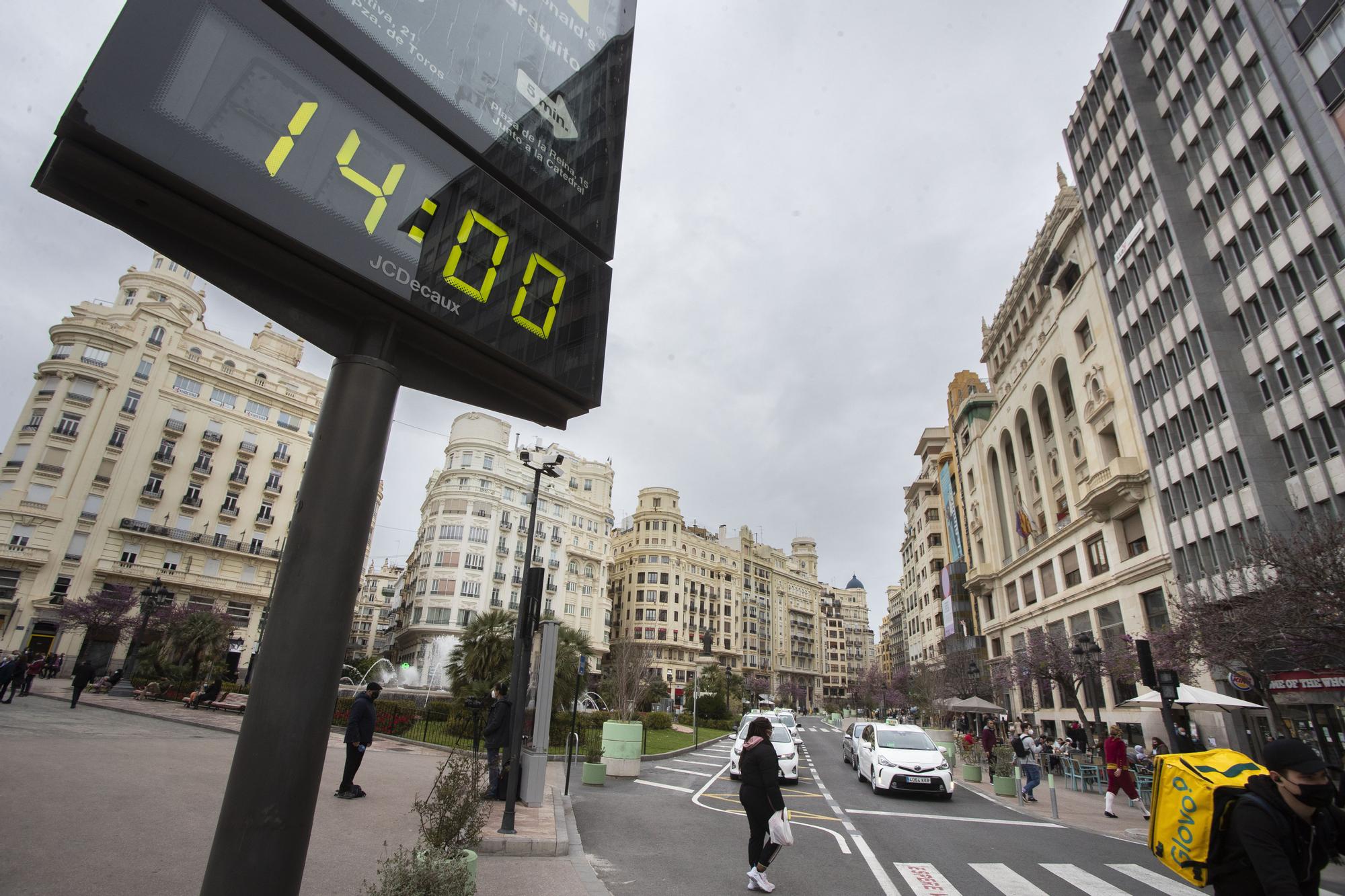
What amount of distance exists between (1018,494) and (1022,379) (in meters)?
9.15

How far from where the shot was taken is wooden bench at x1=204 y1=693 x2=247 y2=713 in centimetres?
2331

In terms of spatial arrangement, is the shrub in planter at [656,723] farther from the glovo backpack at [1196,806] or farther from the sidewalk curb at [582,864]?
the glovo backpack at [1196,806]

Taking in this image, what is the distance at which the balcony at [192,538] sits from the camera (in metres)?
45.5

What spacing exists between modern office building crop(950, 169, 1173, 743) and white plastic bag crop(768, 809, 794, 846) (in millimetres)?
20385

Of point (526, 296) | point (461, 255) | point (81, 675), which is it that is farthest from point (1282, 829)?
point (81, 675)

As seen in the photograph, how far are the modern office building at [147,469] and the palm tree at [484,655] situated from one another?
2855 centimetres

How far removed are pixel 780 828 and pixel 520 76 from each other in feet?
24.2

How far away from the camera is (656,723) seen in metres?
35.5

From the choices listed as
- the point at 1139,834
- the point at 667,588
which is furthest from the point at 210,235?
the point at 667,588

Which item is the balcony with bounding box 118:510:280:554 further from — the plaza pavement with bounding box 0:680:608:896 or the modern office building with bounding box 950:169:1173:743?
the modern office building with bounding box 950:169:1173:743

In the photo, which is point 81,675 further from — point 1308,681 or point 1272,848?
point 1308,681

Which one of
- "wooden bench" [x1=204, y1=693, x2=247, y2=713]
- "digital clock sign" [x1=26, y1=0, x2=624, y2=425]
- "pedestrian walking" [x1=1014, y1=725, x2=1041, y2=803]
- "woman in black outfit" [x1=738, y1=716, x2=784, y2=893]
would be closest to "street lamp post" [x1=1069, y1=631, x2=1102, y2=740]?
"pedestrian walking" [x1=1014, y1=725, x2=1041, y2=803]

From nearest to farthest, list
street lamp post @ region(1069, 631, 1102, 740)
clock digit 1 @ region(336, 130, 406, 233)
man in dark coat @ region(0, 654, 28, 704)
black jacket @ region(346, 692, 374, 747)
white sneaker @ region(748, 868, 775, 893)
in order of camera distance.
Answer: clock digit 1 @ region(336, 130, 406, 233) → white sneaker @ region(748, 868, 775, 893) → black jacket @ region(346, 692, 374, 747) → man in dark coat @ region(0, 654, 28, 704) → street lamp post @ region(1069, 631, 1102, 740)

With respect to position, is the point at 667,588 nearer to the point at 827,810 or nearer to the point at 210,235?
the point at 827,810
